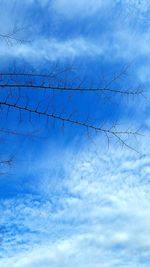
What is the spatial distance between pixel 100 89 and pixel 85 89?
0.20 metres

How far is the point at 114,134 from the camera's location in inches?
203

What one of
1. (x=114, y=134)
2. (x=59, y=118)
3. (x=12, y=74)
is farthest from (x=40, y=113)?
(x=114, y=134)

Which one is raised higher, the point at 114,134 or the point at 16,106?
the point at 16,106

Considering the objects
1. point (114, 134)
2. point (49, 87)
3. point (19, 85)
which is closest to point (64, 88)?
point (49, 87)

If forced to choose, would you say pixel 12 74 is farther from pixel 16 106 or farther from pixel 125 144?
pixel 125 144

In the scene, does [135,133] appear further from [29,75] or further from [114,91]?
[29,75]

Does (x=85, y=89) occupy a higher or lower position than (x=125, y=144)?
higher

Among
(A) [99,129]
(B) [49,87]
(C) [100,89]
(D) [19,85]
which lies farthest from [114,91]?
(D) [19,85]

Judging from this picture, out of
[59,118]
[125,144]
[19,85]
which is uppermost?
[19,85]

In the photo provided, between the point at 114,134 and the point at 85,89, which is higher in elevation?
the point at 85,89

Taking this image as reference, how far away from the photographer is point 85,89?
5070 millimetres

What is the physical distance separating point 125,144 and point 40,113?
1169 millimetres

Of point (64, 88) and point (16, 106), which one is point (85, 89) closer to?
point (64, 88)

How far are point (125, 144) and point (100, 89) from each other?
0.78 meters
